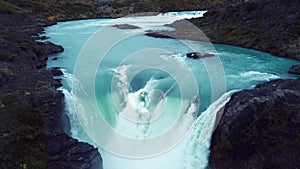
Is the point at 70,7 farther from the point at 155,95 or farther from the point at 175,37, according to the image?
the point at 155,95

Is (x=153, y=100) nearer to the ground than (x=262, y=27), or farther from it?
nearer to the ground

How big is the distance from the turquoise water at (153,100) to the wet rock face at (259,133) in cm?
121

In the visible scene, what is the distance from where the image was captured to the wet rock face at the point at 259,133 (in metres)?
17.3

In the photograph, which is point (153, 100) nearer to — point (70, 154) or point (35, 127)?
point (70, 154)

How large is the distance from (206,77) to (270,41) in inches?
695

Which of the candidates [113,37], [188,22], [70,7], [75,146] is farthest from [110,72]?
[70,7]

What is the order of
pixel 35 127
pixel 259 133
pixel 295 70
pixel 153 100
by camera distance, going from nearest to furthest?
pixel 259 133 → pixel 35 127 → pixel 153 100 → pixel 295 70

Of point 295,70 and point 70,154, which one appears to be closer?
point 70,154

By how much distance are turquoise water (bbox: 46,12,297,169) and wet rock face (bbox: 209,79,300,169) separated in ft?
3.96

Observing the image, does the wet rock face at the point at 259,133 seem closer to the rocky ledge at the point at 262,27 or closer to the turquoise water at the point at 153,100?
the turquoise water at the point at 153,100

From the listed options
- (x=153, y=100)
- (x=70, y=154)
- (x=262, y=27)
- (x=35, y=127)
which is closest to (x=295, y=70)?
(x=153, y=100)

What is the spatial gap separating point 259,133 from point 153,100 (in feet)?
25.3

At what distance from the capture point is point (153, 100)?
22.7 metres

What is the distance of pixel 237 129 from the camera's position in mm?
18312
